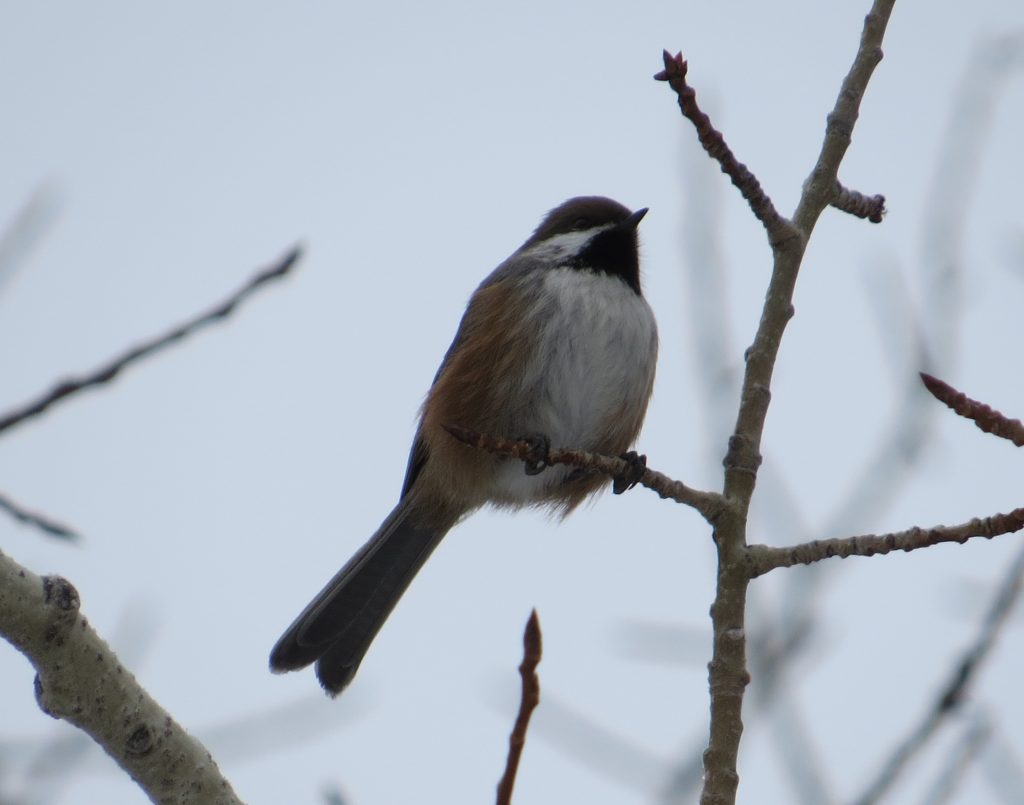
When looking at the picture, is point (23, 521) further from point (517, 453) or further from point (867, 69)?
point (867, 69)

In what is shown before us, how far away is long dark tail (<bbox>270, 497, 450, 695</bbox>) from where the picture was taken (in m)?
5.15

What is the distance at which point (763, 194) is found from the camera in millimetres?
2908

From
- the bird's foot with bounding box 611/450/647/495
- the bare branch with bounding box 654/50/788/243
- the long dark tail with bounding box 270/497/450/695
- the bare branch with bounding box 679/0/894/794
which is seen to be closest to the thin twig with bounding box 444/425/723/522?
the bird's foot with bounding box 611/450/647/495

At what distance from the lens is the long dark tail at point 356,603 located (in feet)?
16.9

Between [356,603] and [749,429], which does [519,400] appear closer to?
[356,603]

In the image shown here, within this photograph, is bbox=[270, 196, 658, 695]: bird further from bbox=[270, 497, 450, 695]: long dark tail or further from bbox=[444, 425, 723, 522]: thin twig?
bbox=[444, 425, 723, 522]: thin twig

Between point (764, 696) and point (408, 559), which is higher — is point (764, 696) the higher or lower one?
the higher one

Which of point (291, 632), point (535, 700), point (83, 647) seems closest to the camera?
point (535, 700)

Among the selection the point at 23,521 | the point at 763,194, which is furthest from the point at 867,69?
the point at 23,521

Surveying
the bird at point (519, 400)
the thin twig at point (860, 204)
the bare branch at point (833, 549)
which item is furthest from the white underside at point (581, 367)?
the bare branch at point (833, 549)

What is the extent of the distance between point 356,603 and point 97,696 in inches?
119

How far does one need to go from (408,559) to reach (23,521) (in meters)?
3.86

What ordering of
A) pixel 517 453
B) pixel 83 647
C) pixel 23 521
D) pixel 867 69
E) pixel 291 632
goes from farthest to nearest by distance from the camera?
pixel 291 632, pixel 517 453, pixel 867 69, pixel 83 647, pixel 23 521

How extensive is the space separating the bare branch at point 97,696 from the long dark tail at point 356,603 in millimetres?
2590
